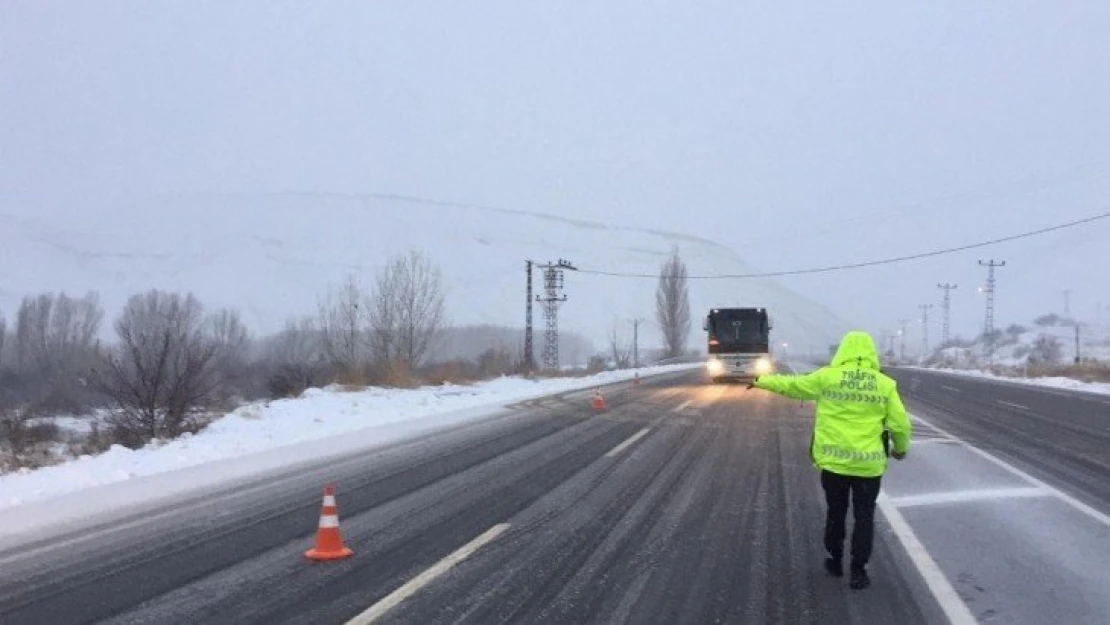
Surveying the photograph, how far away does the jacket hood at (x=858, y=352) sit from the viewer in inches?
260

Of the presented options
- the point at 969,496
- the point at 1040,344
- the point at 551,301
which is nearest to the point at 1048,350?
the point at 1040,344

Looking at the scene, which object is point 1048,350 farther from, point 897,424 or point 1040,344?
point 897,424

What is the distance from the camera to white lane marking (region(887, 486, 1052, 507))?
32.0ft

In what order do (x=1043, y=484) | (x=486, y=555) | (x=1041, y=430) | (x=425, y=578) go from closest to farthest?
(x=425, y=578) < (x=486, y=555) < (x=1043, y=484) < (x=1041, y=430)

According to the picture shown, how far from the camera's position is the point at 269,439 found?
15.8 m

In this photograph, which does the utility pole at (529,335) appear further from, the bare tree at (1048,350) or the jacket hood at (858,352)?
the bare tree at (1048,350)

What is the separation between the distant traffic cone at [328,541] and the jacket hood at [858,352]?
409 cm

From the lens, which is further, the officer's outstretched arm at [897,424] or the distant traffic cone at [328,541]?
the distant traffic cone at [328,541]

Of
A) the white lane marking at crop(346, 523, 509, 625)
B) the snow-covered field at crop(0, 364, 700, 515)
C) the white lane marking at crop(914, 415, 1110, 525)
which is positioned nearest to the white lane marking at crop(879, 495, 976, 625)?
the white lane marking at crop(914, 415, 1110, 525)

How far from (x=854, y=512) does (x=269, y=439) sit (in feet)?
38.4

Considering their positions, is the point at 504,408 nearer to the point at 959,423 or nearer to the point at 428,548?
the point at 959,423

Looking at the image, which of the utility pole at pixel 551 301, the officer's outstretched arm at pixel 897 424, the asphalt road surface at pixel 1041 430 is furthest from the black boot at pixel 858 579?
the utility pole at pixel 551 301

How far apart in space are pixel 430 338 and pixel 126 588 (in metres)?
39.0

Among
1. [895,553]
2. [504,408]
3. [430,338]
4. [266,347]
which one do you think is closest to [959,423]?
[504,408]
